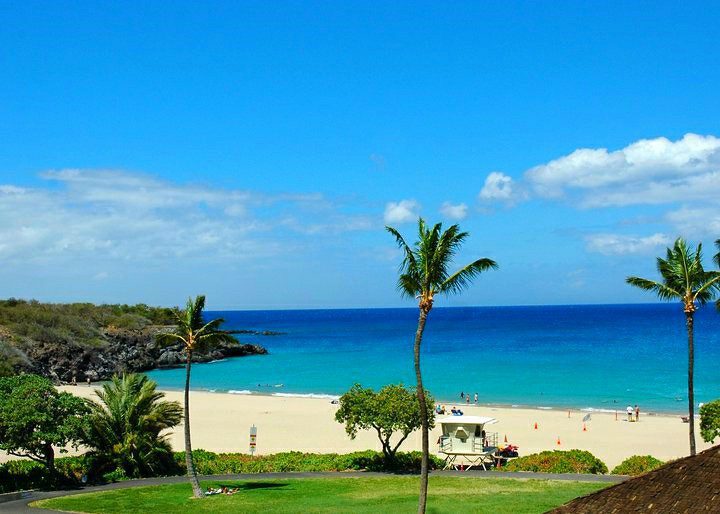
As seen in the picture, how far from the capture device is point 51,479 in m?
29.2

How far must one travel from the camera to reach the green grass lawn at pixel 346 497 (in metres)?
24.4

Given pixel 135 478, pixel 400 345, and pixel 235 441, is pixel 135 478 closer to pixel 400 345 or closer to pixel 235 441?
pixel 235 441

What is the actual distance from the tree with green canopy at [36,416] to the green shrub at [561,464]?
17.7 metres

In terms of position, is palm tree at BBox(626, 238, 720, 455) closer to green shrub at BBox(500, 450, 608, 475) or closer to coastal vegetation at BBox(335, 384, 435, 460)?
green shrub at BBox(500, 450, 608, 475)

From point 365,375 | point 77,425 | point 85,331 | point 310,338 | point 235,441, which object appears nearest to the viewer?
point 77,425

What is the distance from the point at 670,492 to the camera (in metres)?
10.2

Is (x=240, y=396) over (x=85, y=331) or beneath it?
beneath

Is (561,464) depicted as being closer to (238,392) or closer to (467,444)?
(467,444)

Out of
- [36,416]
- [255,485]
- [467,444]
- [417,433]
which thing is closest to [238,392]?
[417,433]

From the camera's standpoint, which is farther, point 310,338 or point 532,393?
point 310,338

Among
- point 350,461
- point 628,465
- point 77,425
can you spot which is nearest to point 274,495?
point 350,461

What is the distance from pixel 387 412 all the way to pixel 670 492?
74.6ft

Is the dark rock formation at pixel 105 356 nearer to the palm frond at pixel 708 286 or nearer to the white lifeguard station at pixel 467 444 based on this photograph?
the white lifeguard station at pixel 467 444

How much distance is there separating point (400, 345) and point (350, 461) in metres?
124
